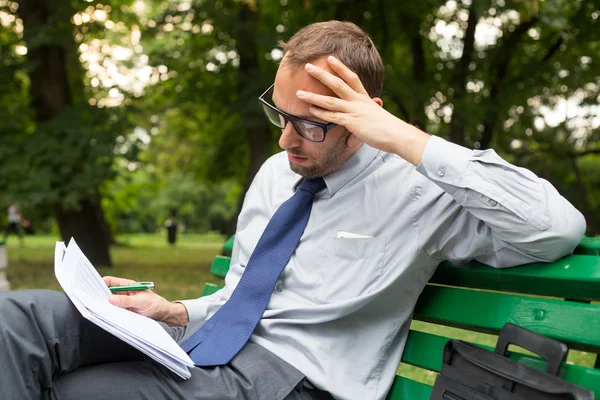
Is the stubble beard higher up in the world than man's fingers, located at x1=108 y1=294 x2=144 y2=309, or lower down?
higher up

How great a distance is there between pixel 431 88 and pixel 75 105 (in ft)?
19.0

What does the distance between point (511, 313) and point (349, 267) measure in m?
0.52

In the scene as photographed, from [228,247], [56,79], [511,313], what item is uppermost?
[56,79]

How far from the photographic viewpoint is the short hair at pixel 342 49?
2.34 meters

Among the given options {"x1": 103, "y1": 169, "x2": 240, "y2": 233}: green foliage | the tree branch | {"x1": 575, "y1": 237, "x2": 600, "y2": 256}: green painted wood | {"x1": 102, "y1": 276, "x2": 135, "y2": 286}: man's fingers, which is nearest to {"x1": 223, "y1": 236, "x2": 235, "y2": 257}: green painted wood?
{"x1": 102, "y1": 276, "x2": 135, "y2": 286}: man's fingers

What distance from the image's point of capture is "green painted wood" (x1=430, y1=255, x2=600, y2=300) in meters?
1.91

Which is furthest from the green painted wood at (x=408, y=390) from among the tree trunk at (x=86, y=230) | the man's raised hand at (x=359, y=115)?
the tree trunk at (x=86, y=230)

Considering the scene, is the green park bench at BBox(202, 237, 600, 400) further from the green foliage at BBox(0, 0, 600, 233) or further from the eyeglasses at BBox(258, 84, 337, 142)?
the green foliage at BBox(0, 0, 600, 233)

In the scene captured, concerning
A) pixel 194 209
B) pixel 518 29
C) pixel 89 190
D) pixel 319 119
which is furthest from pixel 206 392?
pixel 194 209

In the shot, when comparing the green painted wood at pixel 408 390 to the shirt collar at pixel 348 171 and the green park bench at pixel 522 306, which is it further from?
the shirt collar at pixel 348 171

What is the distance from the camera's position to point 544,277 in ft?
6.53

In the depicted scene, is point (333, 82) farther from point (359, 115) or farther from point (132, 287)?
point (132, 287)

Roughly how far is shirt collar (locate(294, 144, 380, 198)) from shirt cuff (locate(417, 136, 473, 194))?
47 centimetres

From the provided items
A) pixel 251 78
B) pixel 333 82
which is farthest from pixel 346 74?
pixel 251 78
